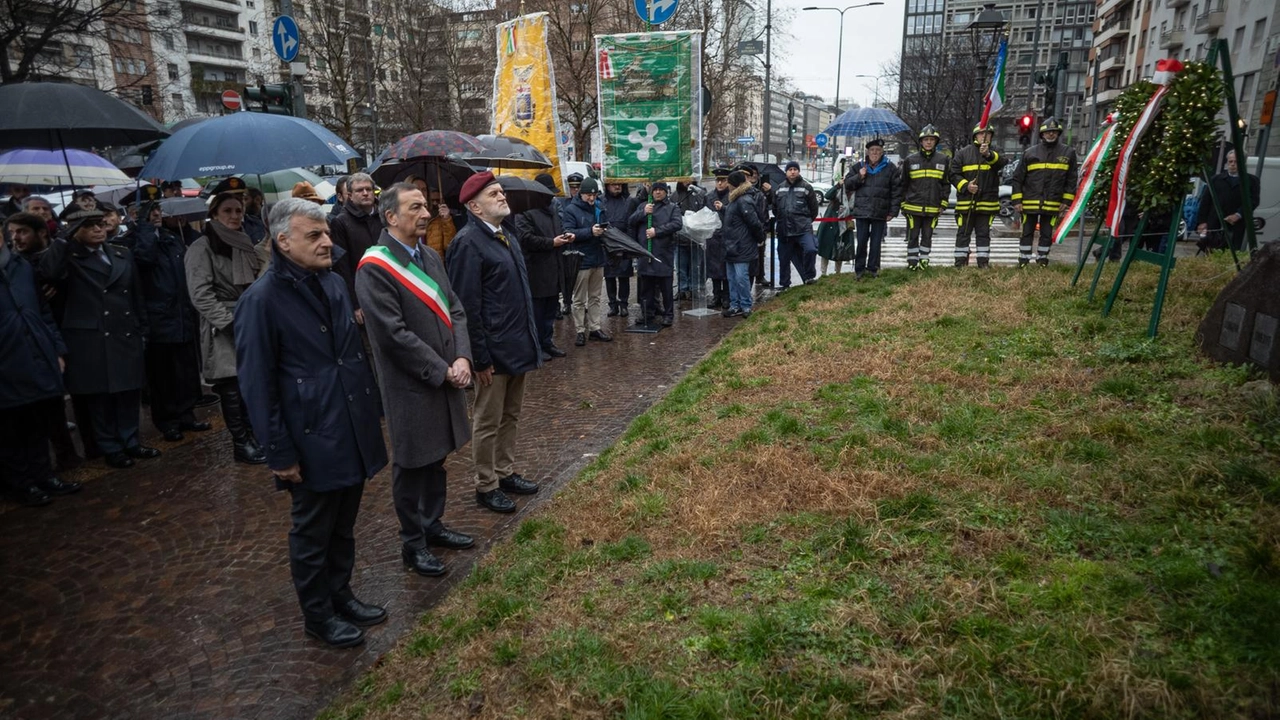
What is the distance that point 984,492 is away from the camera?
158 inches

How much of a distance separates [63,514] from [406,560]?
2951 mm

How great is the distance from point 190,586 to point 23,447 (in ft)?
8.25

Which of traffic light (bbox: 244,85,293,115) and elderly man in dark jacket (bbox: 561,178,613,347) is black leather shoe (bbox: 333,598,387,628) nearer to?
elderly man in dark jacket (bbox: 561,178,613,347)

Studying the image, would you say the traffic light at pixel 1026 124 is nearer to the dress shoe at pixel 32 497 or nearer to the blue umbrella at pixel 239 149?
the blue umbrella at pixel 239 149

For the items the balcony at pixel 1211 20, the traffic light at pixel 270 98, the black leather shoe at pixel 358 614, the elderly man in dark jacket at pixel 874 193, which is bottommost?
the black leather shoe at pixel 358 614

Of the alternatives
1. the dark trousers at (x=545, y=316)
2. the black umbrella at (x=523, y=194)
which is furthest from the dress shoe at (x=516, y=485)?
the dark trousers at (x=545, y=316)

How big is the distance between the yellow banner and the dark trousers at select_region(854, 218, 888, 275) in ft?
15.6

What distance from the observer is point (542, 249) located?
8828 millimetres

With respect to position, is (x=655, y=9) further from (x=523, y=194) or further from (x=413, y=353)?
(x=413, y=353)

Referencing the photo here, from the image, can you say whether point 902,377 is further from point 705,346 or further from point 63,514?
point 63,514

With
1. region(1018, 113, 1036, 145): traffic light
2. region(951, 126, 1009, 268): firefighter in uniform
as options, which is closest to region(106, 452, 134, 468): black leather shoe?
region(951, 126, 1009, 268): firefighter in uniform

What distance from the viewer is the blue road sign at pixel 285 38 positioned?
468 inches

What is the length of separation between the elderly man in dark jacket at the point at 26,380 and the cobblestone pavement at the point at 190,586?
24cm

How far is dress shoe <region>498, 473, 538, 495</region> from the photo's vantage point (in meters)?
5.55
